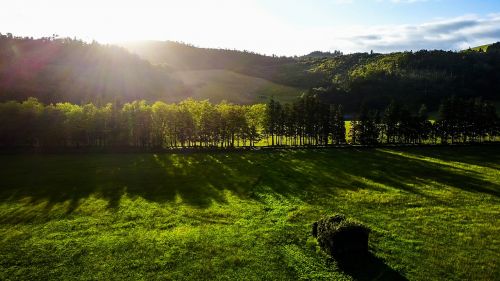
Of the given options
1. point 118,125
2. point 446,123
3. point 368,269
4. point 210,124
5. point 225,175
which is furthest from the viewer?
point 446,123

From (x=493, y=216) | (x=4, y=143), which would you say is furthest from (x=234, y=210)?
(x=4, y=143)

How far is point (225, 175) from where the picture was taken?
288ft

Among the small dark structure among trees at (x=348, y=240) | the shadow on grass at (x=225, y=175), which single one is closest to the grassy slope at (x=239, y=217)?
the shadow on grass at (x=225, y=175)

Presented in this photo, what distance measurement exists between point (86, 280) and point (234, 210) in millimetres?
26174

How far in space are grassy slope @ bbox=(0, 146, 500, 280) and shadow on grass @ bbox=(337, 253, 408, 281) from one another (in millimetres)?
206

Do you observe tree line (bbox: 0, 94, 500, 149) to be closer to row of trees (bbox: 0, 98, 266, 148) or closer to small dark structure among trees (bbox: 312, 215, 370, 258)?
row of trees (bbox: 0, 98, 266, 148)

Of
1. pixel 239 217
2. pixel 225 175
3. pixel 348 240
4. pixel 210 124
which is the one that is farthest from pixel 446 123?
pixel 348 240

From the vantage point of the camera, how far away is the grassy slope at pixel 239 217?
4091cm

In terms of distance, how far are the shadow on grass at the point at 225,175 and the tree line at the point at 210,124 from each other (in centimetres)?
1217

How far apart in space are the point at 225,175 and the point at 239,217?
31434 mm

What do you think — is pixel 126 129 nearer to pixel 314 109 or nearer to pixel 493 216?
pixel 314 109

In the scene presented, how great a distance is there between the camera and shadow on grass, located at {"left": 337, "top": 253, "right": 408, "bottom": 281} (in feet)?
125

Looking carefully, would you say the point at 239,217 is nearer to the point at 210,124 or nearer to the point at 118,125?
the point at 210,124

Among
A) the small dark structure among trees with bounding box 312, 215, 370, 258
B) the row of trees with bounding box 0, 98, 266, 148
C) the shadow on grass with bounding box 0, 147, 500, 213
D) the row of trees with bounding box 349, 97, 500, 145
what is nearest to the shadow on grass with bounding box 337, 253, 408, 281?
the small dark structure among trees with bounding box 312, 215, 370, 258
